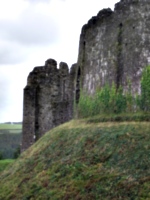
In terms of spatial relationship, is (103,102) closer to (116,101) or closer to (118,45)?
(116,101)

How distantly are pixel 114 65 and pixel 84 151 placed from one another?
4.37 meters

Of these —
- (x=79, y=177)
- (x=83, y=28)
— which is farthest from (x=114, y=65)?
(x=79, y=177)

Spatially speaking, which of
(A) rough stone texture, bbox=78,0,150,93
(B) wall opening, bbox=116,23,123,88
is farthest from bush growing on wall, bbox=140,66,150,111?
(B) wall opening, bbox=116,23,123,88

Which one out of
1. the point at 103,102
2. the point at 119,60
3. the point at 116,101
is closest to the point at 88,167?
the point at 116,101

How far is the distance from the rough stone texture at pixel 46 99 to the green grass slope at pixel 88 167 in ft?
22.6

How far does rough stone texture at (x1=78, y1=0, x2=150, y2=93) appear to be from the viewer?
54.0 feet

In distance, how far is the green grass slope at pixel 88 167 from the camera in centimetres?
1162

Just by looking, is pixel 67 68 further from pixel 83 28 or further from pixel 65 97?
pixel 83 28

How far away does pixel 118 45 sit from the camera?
17.4 m

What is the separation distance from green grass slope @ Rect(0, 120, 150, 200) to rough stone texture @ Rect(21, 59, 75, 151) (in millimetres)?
6874

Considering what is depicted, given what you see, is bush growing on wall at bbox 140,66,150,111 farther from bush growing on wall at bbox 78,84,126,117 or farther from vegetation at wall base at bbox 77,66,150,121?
bush growing on wall at bbox 78,84,126,117

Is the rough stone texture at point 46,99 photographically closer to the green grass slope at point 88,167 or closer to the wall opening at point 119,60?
the wall opening at point 119,60

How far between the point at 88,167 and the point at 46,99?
37.5ft

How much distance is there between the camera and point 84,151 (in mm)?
14102
